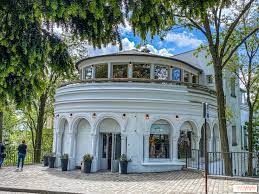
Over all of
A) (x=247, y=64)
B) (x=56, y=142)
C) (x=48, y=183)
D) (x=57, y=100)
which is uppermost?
(x=247, y=64)

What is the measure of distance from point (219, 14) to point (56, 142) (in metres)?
13.9

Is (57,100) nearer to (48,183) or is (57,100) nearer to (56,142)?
(56,142)

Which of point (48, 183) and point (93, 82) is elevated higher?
point (93, 82)

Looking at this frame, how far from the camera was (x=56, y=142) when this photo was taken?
2381cm

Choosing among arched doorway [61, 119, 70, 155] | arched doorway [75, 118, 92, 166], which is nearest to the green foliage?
arched doorway [75, 118, 92, 166]

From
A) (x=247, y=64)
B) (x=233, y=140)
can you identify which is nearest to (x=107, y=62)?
(x=247, y=64)

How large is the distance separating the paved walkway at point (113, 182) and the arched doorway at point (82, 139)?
6.34 ft

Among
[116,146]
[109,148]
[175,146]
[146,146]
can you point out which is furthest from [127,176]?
[175,146]

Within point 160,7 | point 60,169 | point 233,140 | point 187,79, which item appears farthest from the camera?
point 233,140

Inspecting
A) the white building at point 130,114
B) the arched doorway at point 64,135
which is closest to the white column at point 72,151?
the white building at point 130,114

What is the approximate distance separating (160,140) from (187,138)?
230 cm

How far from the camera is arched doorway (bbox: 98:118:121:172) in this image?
21.6 metres

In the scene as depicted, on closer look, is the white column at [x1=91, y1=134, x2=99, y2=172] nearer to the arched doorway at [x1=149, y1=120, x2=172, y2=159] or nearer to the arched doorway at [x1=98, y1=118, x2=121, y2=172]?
the arched doorway at [x1=98, y1=118, x2=121, y2=172]

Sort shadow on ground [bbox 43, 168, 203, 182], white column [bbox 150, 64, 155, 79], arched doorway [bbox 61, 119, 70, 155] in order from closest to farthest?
shadow on ground [bbox 43, 168, 203, 182], white column [bbox 150, 64, 155, 79], arched doorway [bbox 61, 119, 70, 155]
